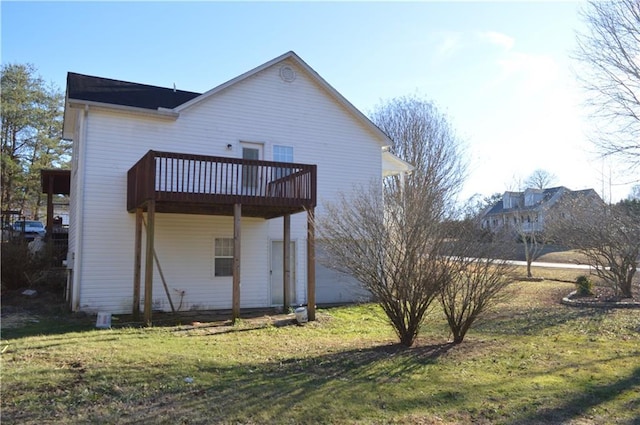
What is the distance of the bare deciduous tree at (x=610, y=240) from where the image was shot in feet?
46.9

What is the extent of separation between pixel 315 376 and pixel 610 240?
40.8 feet

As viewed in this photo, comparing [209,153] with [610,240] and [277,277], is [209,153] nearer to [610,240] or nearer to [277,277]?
[277,277]

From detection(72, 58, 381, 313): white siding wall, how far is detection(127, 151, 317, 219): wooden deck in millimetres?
800

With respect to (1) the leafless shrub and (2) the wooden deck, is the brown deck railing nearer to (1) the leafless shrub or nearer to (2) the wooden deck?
(2) the wooden deck

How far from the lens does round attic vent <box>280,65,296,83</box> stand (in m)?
15.3

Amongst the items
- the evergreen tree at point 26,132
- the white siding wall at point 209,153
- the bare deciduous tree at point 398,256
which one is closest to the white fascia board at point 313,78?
the white siding wall at point 209,153

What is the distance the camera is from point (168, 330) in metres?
10.0

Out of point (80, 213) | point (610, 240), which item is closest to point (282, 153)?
point (80, 213)

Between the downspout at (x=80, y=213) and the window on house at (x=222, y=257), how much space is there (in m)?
3.55

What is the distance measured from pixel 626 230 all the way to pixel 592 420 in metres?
11.6

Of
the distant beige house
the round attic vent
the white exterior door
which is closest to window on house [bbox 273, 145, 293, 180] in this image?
the round attic vent

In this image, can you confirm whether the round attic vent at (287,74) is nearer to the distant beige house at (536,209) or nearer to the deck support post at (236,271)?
the deck support post at (236,271)

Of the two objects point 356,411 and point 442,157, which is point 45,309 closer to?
point 356,411

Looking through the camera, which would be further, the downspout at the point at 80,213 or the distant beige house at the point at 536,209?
the distant beige house at the point at 536,209
